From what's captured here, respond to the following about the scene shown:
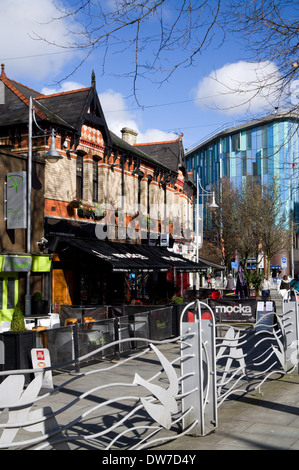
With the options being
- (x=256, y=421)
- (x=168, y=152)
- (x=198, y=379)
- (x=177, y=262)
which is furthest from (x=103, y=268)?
(x=198, y=379)

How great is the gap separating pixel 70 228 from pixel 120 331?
24.3 feet

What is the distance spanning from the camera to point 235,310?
17.0 meters

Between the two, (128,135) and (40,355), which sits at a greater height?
(128,135)

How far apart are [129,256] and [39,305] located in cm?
509

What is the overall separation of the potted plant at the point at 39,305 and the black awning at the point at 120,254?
221 centimetres

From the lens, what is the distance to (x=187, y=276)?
3453 centimetres

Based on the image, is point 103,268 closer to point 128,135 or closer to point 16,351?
point 16,351

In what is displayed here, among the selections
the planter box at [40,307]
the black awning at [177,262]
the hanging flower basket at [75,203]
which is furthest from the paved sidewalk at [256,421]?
the black awning at [177,262]

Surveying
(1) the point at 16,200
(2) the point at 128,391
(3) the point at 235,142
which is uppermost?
(3) the point at 235,142

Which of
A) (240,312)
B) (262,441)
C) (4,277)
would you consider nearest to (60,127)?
(4,277)

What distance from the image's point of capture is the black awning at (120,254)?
1795cm

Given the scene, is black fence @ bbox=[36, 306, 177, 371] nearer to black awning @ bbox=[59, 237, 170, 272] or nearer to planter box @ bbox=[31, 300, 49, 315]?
planter box @ bbox=[31, 300, 49, 315]

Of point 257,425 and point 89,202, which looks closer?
point 257,425
